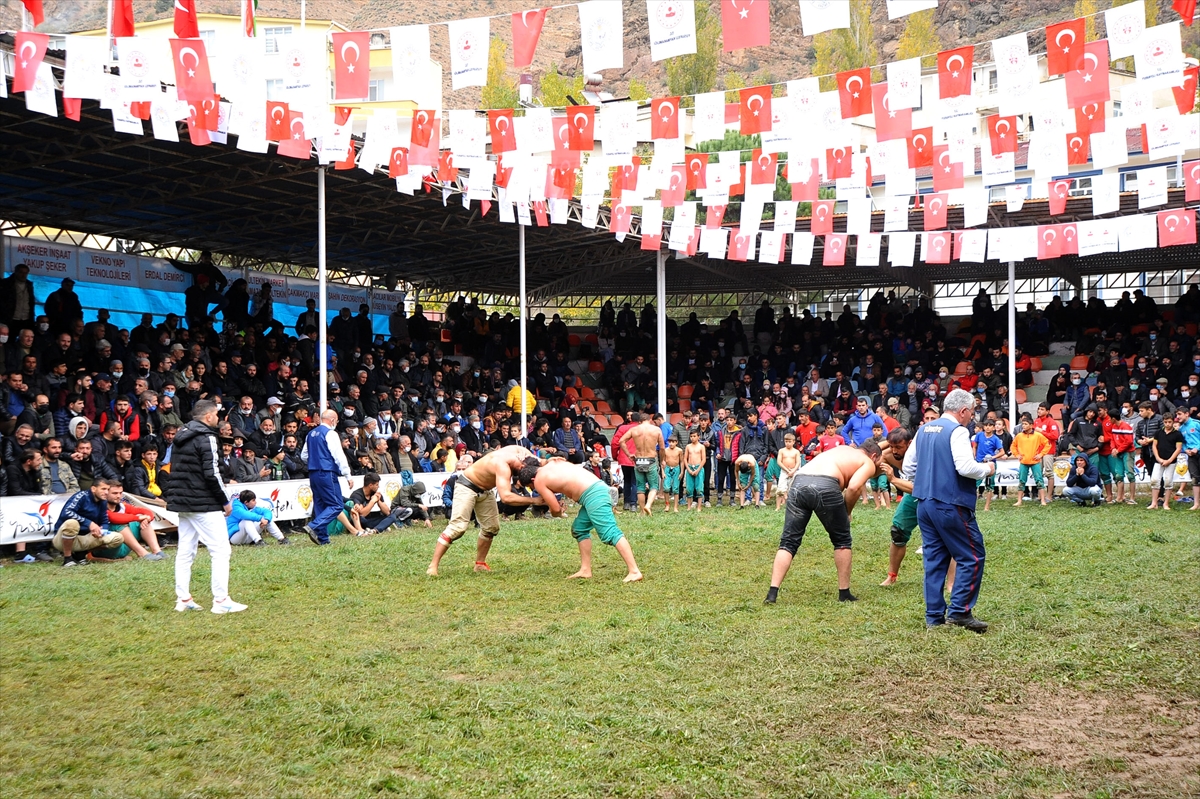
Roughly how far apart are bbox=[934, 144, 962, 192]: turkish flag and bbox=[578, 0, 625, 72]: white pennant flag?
873cm

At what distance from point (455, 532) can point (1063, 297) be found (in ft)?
96.3

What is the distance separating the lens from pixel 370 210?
23.1 meters

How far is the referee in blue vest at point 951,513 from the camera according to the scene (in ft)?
26.4

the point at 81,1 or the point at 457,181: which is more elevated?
the point at 81,1

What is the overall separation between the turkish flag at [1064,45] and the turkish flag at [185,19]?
37.2 ft

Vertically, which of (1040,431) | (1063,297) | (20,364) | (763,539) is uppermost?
(1063,297)

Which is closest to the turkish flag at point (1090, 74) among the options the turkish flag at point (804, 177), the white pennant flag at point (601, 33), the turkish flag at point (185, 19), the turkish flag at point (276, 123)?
the turkish flag at point (804, 177)

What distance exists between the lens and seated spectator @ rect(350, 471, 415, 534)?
16.9 metres

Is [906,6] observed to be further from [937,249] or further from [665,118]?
[937,249]

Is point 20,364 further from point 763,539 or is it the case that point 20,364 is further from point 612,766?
point 612,766

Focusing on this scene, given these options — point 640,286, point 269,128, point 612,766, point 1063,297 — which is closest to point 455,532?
point 612,766

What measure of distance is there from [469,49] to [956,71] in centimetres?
668

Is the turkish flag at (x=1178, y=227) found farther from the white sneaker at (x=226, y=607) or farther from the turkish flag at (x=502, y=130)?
the white sneaker at (x=226, y=607)

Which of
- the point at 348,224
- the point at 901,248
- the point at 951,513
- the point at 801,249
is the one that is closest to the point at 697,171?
the point at 801,249
